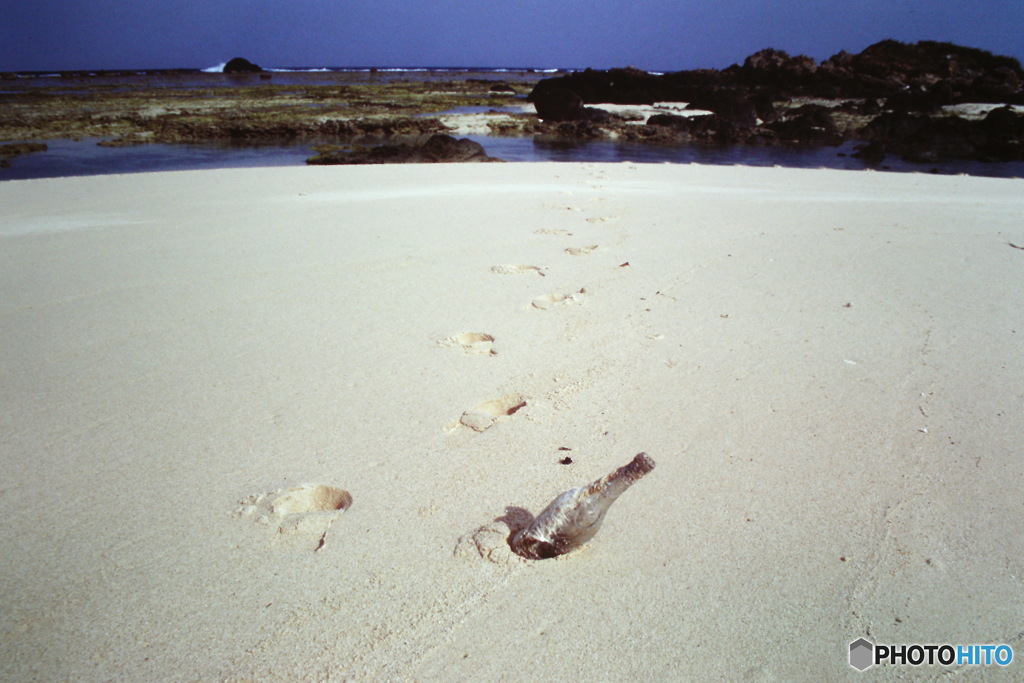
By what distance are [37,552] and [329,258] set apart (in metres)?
1.98

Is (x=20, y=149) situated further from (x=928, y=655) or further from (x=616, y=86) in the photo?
(x=616, y=86)

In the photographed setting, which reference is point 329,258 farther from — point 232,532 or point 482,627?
point 482,627

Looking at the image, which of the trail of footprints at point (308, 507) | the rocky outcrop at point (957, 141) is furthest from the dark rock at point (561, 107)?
the trail of footprints at point (308, 507)

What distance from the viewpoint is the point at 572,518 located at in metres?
1.17

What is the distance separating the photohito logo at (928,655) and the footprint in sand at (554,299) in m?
1.59

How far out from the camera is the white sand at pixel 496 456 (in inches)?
39.4

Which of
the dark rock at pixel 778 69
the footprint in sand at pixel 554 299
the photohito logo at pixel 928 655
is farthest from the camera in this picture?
the dark rock at pixel 778 69

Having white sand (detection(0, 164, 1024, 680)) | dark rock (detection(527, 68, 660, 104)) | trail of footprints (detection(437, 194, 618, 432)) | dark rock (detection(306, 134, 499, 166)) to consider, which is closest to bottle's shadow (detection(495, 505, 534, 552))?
white sand (detection(0, 164, 1024, 680))

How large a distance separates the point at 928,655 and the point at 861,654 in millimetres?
113

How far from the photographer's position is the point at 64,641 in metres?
0.97

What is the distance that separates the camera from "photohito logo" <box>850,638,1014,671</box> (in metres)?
0.95

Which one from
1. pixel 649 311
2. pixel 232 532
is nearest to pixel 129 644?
pixel 232 532

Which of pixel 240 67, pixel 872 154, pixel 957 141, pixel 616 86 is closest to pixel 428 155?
pixel 872 154

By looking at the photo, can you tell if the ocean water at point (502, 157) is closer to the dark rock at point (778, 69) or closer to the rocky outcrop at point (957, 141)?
the rocky outcrop at point (957, 141)
